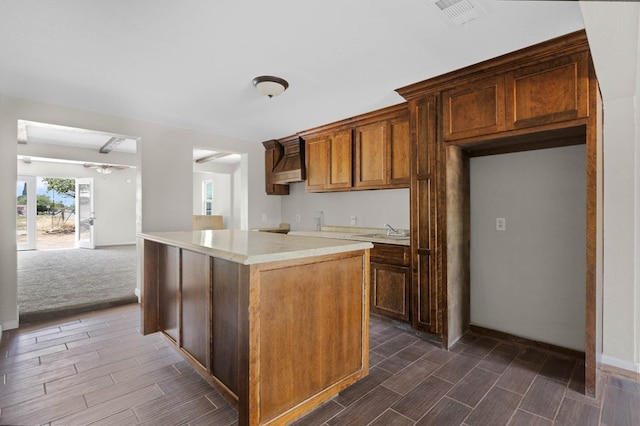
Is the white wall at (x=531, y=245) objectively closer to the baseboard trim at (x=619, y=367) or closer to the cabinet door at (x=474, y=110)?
the baseboard trim at (x=619, y=367)

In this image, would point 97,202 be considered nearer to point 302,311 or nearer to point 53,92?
point 53,92

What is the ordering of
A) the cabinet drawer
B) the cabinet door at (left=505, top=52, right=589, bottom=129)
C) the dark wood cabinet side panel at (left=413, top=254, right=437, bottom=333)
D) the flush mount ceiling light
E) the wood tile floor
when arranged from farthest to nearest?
the cabinet drawer, the dark wood cabinet side panel at (left=413, top=254, right=437, bottom=333), the flush mount ceiling light, the cabinet door at (left=505, top=52, right=589, bottom=129), the wood tile floor

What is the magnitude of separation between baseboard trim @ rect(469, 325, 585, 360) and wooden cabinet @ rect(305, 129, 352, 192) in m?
2.17

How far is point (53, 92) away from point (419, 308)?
4.16m

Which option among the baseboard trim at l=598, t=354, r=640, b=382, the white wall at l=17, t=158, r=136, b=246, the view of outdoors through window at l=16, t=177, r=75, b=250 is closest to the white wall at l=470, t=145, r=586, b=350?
the baseboard trim at l=598, t=354, r=640, b=382

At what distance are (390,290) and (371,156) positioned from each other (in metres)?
1.60

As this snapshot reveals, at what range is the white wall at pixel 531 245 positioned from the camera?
2520 mm

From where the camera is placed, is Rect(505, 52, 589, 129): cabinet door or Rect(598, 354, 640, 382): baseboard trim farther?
Rect(598, 354, 640, 382): baseboard trim

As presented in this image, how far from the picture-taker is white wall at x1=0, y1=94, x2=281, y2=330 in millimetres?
3146

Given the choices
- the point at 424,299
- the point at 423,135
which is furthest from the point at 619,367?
the point at 423,135

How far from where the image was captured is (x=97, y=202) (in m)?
8.95

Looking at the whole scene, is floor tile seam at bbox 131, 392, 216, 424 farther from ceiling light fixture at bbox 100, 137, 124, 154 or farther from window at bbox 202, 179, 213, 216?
window at bbox 202, 179, 213, 216

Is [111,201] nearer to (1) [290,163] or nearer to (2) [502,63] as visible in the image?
(1) [290,163]

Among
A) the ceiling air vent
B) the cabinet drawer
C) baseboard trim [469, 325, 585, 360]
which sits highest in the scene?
the ceiling air vent
